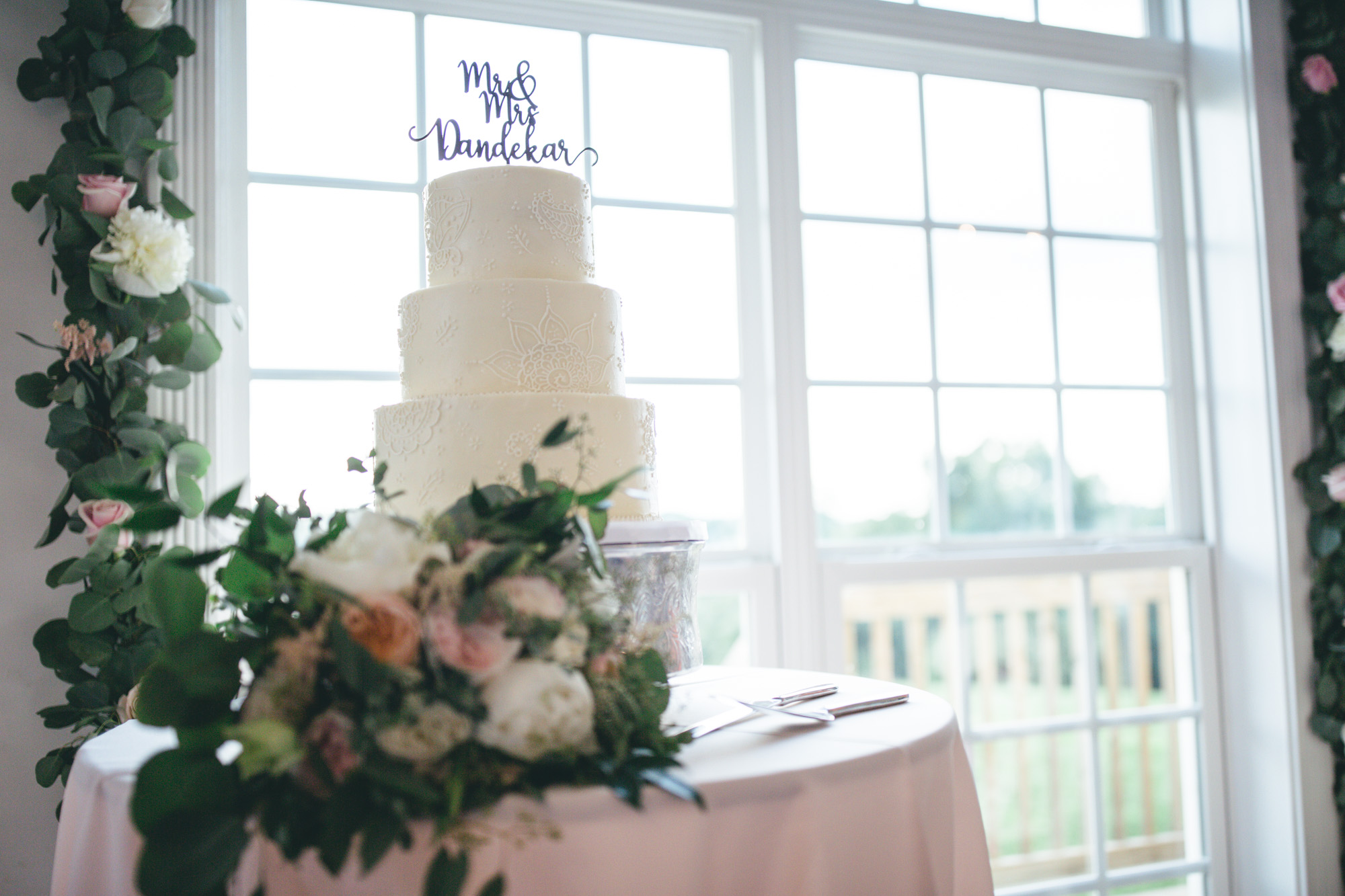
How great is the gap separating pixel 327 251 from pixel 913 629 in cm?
161

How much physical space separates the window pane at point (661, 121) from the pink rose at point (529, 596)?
1.58 m

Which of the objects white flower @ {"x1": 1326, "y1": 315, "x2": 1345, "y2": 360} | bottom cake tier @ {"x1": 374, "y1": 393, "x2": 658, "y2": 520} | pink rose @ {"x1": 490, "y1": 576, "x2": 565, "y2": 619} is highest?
white flower @ {"x1": 1326, "y1": 315, "x2": 1345, "y2": 360}

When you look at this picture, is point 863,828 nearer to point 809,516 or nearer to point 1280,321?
point 809,516

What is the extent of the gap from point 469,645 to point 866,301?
1836 millimetres

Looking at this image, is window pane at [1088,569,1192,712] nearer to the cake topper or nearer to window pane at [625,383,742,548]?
window pane at [625,383,742,548]

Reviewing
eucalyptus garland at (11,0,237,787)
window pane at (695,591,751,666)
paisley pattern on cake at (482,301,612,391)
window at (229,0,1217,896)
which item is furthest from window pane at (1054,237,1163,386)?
eucalyptus garland at (11,0,237,787)

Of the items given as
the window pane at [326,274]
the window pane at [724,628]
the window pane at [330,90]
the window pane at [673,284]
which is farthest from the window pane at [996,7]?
the window pane at [724,628]

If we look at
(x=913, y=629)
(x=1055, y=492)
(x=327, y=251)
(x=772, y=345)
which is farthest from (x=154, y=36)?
(x=1055, y=492)

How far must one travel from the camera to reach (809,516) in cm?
215

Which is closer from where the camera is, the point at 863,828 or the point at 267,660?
the point at 267,660

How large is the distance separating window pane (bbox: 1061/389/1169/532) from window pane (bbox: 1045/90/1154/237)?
47 cm

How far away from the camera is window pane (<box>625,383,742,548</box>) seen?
2.16 meters

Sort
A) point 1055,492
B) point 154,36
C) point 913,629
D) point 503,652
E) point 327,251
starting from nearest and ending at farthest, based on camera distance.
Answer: point 503,652 → point 154,36 → point 327,251 → point 913,629 → point 1055,492

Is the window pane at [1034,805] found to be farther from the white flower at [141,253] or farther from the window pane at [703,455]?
the white flower at [141,253]
